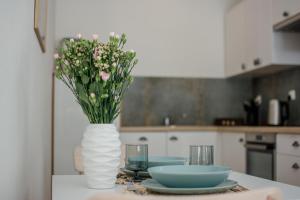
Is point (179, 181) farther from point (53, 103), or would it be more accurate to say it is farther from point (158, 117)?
point (158, 117)

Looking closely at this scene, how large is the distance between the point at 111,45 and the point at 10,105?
0.48m

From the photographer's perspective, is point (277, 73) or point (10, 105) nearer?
point (10, 105)

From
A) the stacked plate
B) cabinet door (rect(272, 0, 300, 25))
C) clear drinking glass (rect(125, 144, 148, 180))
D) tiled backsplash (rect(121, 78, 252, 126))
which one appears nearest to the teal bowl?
the stacked plate

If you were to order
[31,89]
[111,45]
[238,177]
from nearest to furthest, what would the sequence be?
[111,45] → [238,177] → [31,89]

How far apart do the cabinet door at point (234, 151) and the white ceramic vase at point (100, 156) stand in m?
2.99

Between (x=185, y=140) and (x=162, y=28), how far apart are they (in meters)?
1.45

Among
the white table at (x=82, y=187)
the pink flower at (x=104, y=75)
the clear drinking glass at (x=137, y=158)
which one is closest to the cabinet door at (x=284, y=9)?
the white table at (x=82, y=187)

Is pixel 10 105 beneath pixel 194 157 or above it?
above

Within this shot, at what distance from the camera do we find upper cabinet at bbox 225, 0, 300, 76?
4035 millimetres

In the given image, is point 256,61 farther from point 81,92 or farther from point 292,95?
point 81,92

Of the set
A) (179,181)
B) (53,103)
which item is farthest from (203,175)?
(53,103)

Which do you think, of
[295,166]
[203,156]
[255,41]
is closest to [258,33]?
[255,41]

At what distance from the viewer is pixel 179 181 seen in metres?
1.25

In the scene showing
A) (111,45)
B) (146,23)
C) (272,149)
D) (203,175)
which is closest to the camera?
(203,175)
